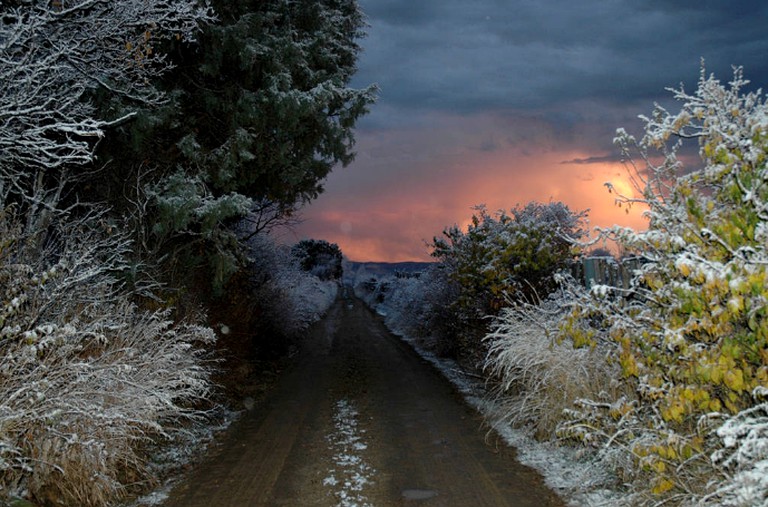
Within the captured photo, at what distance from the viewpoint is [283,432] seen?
8094 millimetres

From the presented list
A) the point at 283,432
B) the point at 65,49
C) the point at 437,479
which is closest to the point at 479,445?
the point at 437,479

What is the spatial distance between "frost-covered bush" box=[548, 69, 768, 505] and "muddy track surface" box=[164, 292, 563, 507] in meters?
1.43

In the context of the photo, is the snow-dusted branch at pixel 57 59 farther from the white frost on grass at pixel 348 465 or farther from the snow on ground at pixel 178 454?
the white frost on grass at pixel 348 465

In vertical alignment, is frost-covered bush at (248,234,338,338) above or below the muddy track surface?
above

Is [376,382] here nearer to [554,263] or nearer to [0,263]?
[554,263]

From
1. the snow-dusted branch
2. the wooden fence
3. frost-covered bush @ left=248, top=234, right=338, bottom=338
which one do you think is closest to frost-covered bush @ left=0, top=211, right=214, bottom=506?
the snow-dusted branch

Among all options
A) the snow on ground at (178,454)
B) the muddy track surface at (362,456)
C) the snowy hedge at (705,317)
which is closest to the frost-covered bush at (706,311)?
the snowy hedge at (705,317)

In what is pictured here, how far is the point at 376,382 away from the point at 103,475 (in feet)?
24.1

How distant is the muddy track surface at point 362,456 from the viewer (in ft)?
18.1

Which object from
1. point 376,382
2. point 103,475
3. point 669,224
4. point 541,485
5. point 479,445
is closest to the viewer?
point 669,224

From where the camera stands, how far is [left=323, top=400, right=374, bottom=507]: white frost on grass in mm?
5492

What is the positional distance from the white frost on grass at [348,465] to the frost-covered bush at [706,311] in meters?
2.54

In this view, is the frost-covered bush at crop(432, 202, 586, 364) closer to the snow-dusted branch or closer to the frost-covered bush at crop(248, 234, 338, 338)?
the frost-covered bush at crop(248, 234, 338, 338)

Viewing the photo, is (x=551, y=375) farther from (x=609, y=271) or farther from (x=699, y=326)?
(x=699, y=326)
